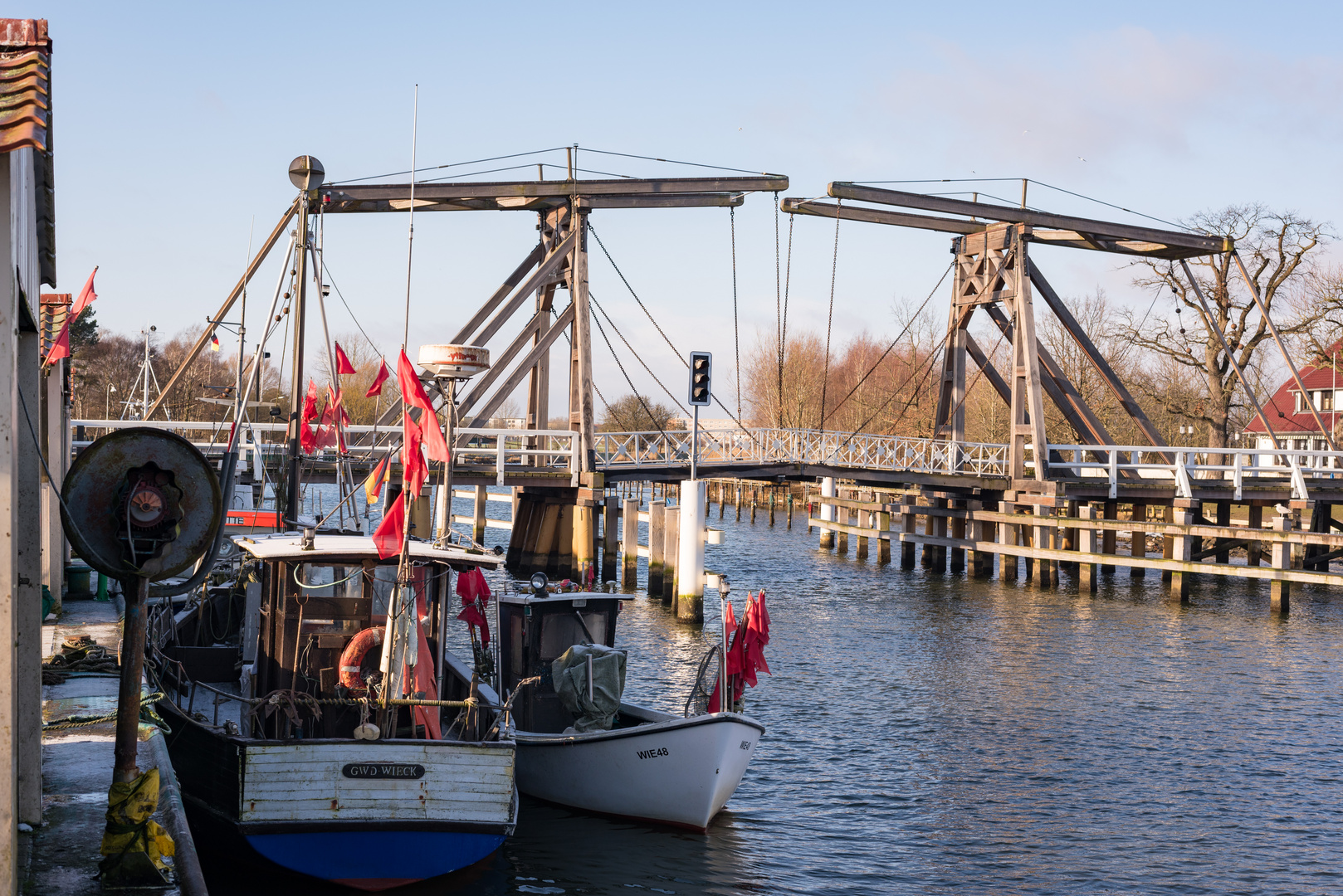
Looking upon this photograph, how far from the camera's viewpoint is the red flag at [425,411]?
9812 mm

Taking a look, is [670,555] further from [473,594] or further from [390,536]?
[390,536]

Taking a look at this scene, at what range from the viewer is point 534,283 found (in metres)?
28.2

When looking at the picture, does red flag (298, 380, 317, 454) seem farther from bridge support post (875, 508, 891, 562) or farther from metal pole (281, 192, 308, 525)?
bridge support post (875, 508, 891, 562)

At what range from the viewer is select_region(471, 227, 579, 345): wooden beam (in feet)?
92.3

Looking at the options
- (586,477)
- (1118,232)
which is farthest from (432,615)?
(1118,232)

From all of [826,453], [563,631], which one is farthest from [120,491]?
[826,453]

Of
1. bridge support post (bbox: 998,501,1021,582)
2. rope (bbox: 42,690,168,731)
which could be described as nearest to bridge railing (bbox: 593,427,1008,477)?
bridge support post (bbox: 998,501,1021,582)

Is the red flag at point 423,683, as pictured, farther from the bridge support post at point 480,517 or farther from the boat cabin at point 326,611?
the bridge support post at point 480,517

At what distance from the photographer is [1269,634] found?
24.6 meters

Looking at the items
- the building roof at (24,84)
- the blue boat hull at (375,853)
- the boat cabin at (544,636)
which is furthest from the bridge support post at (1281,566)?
the building roof at (24,84)

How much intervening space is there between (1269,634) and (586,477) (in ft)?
47.4

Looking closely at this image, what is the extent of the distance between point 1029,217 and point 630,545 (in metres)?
13.3

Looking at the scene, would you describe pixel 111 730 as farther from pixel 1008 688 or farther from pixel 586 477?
pixel 586 477

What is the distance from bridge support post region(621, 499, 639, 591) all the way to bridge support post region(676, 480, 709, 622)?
15.1 feet
